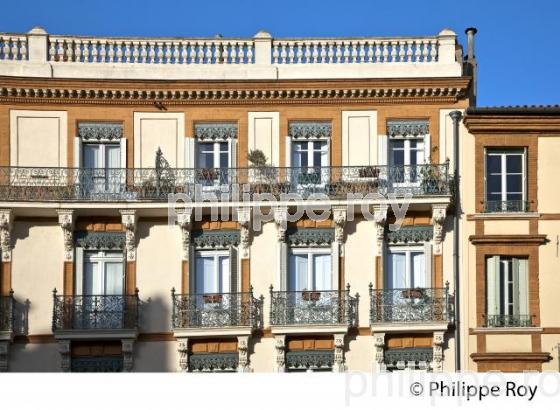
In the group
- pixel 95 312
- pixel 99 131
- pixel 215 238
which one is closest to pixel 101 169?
pixel 99 131

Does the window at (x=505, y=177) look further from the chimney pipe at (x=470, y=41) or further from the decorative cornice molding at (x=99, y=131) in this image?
the decorative cornice molding at (x=99, y=131)

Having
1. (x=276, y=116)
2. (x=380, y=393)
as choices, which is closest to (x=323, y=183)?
(x=276, y=116)

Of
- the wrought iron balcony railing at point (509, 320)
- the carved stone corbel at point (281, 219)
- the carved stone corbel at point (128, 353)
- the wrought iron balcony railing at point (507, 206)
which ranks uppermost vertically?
the wrought iron balcony railing at point (507, 206)

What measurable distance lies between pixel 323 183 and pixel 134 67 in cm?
613

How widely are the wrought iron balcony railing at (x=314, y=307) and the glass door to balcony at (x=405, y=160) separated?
3.20 m

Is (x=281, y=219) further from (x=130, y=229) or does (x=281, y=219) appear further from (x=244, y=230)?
(x=130, y=229)

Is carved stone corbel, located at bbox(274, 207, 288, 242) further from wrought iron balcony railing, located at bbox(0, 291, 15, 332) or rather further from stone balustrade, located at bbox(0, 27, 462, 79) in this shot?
wrought iron balcony railing, located at bbox(0, 291, 15, 332)

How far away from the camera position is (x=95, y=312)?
3108cm

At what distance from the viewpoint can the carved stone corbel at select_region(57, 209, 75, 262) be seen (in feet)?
102

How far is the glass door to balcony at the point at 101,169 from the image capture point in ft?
104

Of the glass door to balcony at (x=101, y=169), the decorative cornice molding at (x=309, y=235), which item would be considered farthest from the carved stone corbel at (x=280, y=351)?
the glass door to balcony at (x=101, y=169)

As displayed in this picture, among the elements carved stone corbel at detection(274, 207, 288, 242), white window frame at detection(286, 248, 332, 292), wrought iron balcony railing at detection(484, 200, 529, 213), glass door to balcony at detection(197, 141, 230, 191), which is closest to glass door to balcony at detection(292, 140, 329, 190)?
carved stone corbel at detection(274, 207, 288, 242)

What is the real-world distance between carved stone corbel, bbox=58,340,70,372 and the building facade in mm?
41

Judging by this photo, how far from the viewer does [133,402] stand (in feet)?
60.1
